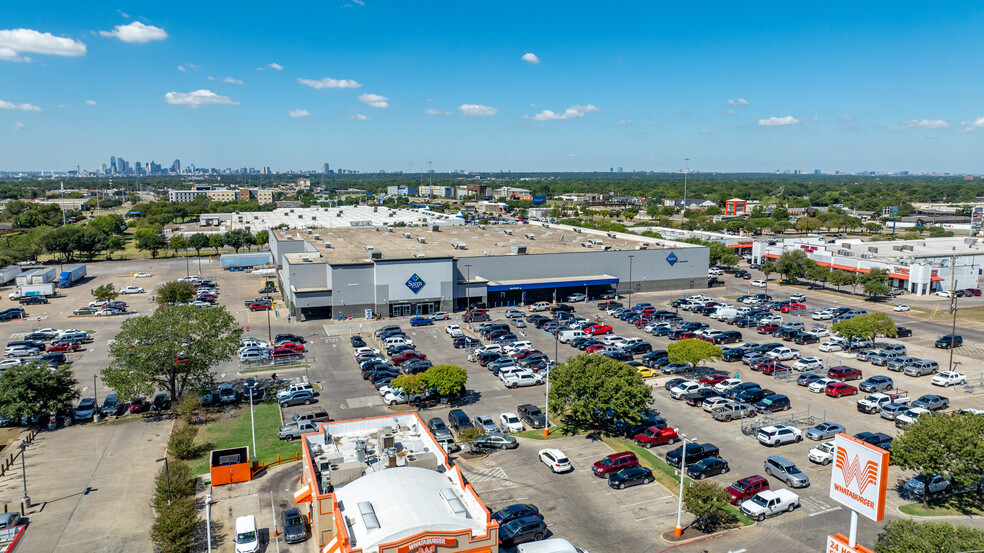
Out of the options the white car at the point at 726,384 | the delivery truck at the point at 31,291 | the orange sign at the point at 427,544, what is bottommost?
the white car at the point at 726,384

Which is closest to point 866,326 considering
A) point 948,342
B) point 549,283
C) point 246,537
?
point 948,342

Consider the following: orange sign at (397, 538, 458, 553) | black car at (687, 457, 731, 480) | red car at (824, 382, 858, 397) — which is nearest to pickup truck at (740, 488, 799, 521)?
black car at (687, 457, 731, 480)

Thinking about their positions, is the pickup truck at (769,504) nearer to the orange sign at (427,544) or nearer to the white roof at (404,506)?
the white roof at (404,506)

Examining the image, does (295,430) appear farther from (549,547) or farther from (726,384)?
(726,384)

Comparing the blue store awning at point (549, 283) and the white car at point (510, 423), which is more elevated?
the blue store awning at point (549, 283)

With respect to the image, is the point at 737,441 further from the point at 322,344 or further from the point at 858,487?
the point at 322,344

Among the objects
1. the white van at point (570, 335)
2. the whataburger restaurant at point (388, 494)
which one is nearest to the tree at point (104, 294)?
the white van at point (570, 335)

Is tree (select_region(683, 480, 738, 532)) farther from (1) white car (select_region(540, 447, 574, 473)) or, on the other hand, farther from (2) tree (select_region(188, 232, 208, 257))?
(2) tree (select_region(188, 232, 208, 257))
